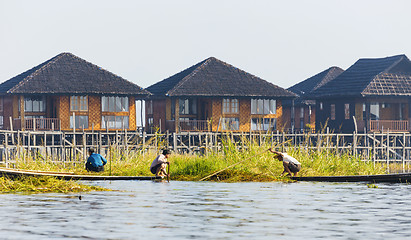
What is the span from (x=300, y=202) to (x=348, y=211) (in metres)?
1.76

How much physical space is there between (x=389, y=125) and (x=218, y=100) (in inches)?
366

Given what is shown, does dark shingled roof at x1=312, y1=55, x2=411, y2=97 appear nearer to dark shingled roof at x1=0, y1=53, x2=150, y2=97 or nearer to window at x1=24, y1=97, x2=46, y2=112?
dark shingled roof at x1=0, y1=53, x2=150, y2=97

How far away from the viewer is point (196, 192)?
65.4 feet

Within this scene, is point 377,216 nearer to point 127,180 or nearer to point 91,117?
point 127,180

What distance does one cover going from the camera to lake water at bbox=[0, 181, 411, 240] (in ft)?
42.6

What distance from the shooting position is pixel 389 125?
4500 cm

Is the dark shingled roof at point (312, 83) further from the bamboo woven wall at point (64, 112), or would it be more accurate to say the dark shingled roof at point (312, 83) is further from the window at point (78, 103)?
the bamboo woven wall at point (64, 112)

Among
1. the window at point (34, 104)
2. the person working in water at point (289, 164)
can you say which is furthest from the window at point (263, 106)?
the person working in water at point (289, 164)

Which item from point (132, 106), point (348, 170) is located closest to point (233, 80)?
point (132, 106)

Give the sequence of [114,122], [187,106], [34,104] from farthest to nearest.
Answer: [187,106], [114,122], [34,104]

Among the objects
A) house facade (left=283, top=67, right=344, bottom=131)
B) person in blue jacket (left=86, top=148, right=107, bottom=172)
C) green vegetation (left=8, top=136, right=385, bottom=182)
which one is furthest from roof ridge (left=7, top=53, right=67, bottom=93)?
person in blue jacket (left=86, top=148, right=107, bottom=172)

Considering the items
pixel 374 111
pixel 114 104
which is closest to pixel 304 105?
pixel 374 111

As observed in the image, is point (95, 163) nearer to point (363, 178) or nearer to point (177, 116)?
point (363, 178)

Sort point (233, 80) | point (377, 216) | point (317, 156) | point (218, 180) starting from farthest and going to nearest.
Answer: point (233, 80) → point (317, 156) → point (218, 180) → point (377, 216)
